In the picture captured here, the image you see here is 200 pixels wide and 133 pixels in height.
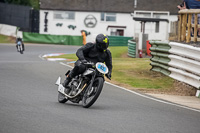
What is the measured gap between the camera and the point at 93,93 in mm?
9328

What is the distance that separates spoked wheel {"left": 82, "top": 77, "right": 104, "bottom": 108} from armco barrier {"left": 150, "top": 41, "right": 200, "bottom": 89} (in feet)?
14.7

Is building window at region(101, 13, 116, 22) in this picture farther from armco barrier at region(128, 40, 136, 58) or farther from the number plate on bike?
the number plate on bike

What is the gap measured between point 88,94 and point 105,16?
190ft

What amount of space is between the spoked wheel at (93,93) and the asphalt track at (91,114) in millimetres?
161

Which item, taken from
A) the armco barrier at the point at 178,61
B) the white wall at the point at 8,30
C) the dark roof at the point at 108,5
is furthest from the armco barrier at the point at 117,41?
the armco barrier at the point at 178,61

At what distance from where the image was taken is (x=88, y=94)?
372 inches

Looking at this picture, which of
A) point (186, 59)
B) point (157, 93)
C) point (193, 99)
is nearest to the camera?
point (193, 99)

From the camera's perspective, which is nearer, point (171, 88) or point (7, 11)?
point (171, 88)

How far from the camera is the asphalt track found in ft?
23.5

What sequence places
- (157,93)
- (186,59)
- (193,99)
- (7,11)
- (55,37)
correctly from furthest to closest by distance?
1. (7,11)
2. (55,37)
3. (186,59)
4. (157,93)
5. (193,99)

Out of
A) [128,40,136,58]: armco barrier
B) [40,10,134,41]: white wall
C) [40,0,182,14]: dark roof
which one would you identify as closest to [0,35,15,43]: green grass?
[40,10,134,41]: white wall

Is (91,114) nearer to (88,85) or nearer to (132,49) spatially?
(88,85)

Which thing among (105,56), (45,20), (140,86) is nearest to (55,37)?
(45,20)

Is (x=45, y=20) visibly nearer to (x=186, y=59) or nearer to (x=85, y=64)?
(x=186, y=59)
